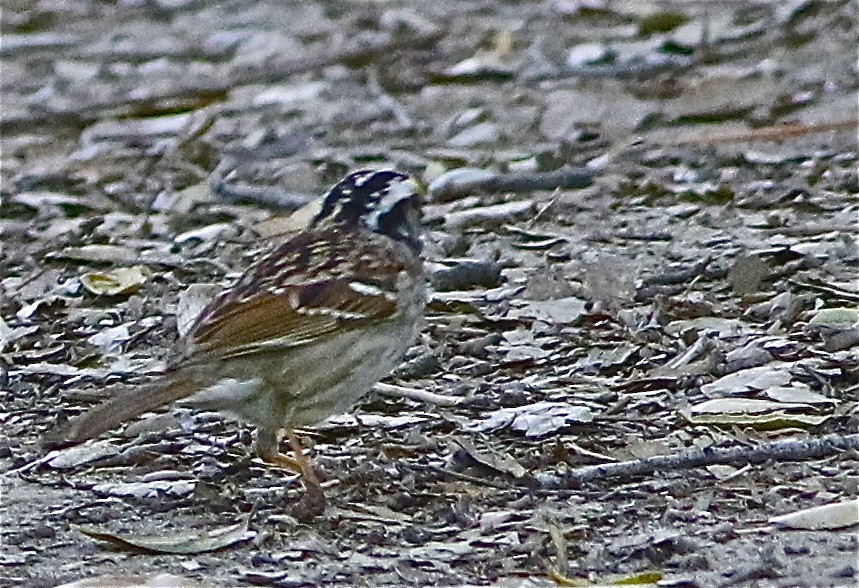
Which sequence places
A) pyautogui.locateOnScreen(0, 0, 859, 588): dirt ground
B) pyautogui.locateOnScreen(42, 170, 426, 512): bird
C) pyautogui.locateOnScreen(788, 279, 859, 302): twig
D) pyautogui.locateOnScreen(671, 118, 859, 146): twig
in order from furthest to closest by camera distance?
pyautogui.locateOnScreen(671, 118, 859, 146): twig
pyautogui.locateOnScreen(788, 279, 859, 302): twig
pyautogui.locateOnScreen(42, 170, 426, 512): bird
pyautogui.locateOnScreen(0, 0, 859, 588): dirt ground

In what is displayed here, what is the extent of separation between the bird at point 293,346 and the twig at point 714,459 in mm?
601

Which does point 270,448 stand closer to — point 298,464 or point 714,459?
point 298,464

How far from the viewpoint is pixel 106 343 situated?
5.80 m

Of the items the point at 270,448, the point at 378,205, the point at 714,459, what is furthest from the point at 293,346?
the point at 714,459

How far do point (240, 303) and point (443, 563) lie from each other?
3.21 feet

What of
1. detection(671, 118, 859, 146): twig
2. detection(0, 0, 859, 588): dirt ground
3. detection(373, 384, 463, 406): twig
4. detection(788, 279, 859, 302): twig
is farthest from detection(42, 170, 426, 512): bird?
detection(671, 118, 859, 146): twig

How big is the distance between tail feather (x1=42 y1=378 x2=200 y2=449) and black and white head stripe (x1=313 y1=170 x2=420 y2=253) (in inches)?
33.0

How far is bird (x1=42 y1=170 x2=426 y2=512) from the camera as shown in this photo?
14.7 ft

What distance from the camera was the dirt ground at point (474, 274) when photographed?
420 centimetres

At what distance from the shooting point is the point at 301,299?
15.4ft

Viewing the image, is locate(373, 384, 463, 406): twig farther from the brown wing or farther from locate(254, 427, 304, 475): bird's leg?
locate(254, 427, 304, 475): bird's leg

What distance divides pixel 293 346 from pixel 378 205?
2.06 feet

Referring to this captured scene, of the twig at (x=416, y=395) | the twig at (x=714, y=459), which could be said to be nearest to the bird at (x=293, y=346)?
the twig at (x=416, y=395)

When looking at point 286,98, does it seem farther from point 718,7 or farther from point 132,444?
point 132,444
